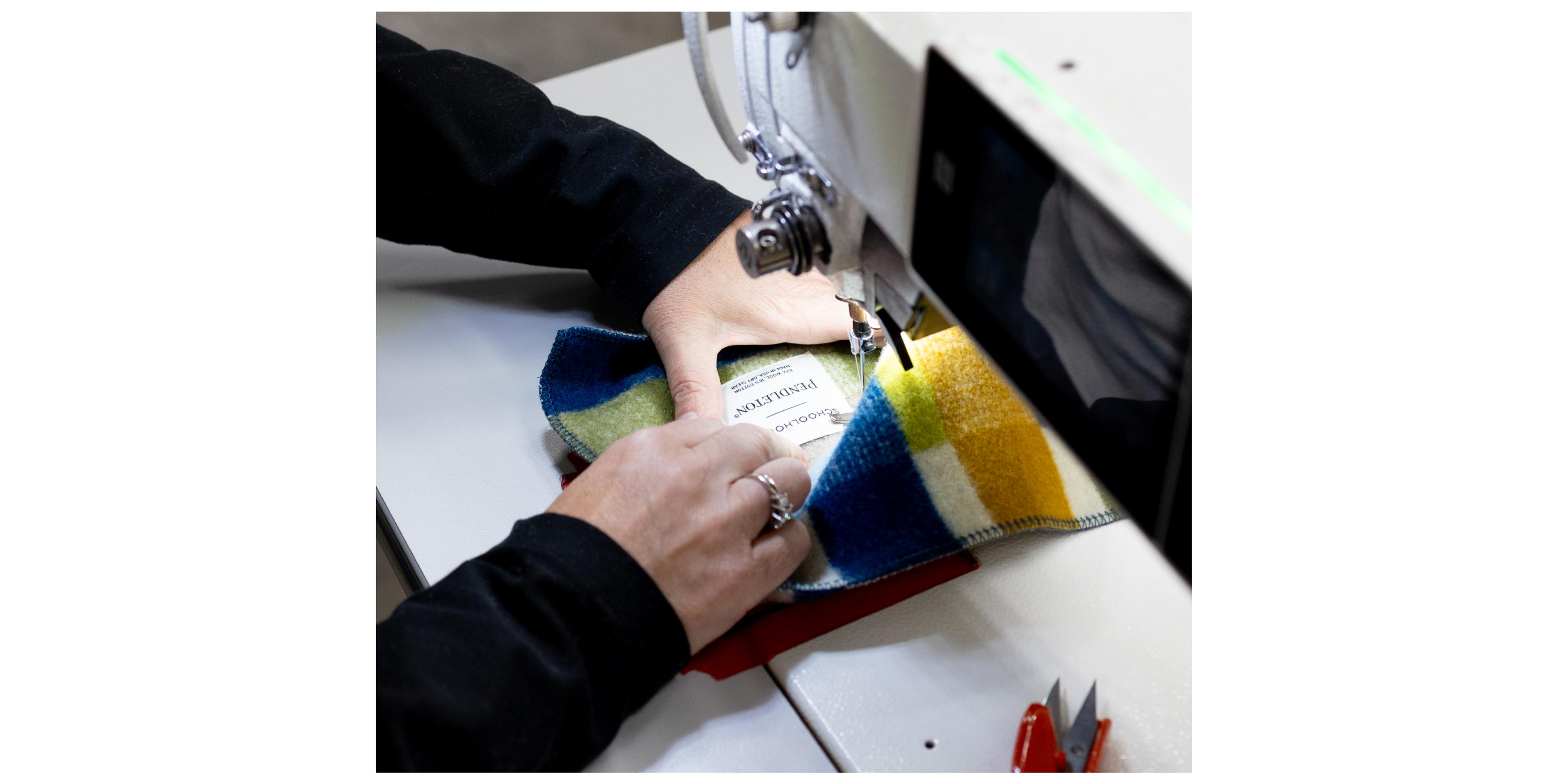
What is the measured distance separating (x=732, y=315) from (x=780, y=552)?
32 centimetres

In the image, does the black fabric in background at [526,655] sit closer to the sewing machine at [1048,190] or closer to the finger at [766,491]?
the finger at [766,491]

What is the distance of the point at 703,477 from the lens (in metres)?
0.83

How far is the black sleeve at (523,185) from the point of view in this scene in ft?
3.66

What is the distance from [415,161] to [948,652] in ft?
2.45

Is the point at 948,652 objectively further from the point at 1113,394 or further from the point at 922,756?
the point at 1113,394

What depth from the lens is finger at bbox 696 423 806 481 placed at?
842 mm

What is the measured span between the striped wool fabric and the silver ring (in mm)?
27

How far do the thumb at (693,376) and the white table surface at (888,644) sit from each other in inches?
4.8

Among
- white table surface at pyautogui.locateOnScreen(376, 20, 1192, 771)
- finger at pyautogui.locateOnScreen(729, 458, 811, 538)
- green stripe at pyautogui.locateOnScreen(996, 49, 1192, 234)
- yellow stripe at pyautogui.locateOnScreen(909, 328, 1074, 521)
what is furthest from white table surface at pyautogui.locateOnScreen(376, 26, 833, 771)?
green stripe at pyautogui.locateOnScreen(996, 49, 1192, 234)

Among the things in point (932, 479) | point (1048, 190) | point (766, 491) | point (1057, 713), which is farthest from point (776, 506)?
point (1048, 190)

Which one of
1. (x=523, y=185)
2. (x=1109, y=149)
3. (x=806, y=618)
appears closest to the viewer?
(x=1109, y=149)

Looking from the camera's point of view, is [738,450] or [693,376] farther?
[693,376]

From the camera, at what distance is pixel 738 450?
2.81 feet

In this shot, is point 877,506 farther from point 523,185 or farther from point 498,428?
point 523,185
